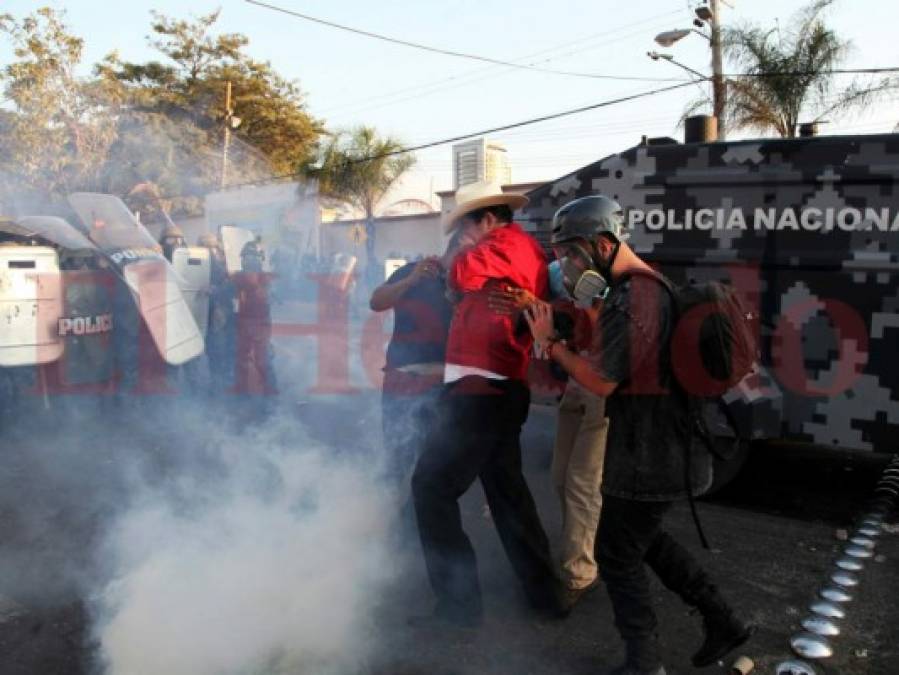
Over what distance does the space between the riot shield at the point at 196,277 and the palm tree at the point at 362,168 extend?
56.5ft

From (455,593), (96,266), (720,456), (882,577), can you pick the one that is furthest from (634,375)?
(96,266)

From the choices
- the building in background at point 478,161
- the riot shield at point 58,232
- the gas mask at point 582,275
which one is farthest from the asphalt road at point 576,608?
the building in background at point 478,161

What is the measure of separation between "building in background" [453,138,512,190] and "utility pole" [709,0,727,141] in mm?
9035

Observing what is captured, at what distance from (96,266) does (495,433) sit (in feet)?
16.4

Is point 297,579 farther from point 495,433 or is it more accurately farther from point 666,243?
point 666,243

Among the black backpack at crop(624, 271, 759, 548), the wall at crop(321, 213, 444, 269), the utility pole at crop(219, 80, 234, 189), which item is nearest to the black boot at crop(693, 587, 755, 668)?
the black backpack at crop(624, 271, 759, 548)

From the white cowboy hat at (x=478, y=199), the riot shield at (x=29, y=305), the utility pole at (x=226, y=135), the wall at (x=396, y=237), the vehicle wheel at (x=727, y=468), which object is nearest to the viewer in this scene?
the white cowboy hat at (x=478, y=199)

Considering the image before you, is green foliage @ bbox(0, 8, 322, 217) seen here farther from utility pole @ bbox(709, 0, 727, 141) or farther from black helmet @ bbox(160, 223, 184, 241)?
utility pole @ bbox(709, 0, 727, 141)

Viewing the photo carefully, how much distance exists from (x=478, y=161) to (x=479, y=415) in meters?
23.4

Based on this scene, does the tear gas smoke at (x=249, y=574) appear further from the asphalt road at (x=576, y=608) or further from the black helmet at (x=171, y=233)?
the black helmet at (x=171, y=233)

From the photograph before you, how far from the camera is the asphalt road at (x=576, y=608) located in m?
2.87

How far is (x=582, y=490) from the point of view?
132 inches

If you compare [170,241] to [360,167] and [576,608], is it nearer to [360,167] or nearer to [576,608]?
[576,608]

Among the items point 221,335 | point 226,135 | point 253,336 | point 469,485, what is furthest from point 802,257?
point 226,135
